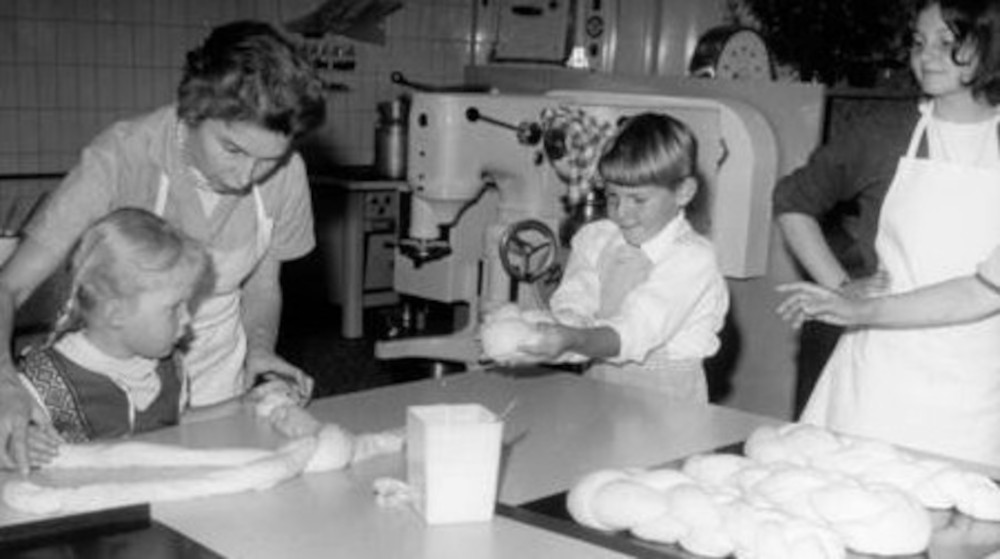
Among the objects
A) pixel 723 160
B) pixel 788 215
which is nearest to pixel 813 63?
pixel 723 160

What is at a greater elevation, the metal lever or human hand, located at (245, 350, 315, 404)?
the metal lever

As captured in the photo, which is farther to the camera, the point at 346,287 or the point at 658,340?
the point at 346,287

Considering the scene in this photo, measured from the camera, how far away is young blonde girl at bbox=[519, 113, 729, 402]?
2.17 metres

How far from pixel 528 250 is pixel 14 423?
1.29 m

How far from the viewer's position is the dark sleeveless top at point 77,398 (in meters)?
1.74

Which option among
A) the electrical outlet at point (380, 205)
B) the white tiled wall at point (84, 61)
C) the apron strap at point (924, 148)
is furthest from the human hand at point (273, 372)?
the electrical outlet at point (380, 205)

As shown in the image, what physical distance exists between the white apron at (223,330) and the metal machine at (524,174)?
17.8 inches

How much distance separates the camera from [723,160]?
311cm

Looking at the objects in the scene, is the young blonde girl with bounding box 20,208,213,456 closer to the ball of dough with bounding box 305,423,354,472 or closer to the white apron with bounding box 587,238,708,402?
the ball of dough with bounding box 305,423,354,472

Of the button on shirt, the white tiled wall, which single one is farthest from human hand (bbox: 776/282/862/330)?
the white tiled wall

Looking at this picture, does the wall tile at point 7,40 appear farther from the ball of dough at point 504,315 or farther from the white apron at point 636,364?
the ball of dough at point 504,315

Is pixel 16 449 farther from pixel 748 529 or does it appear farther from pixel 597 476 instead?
pixel 748 529

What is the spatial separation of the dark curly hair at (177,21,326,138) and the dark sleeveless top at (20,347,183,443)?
0.41 meters

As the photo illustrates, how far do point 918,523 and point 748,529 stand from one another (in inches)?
7.6
